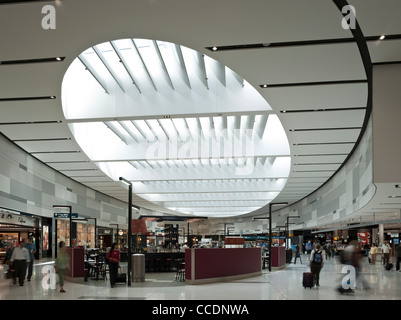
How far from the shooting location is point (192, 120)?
22.1 m

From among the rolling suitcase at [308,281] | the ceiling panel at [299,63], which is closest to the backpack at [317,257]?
the rolling suitcase at [308,281]

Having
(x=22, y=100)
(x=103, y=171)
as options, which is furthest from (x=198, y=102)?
(x=103, y=171)

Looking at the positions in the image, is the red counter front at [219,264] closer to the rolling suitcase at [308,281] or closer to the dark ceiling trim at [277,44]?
the rolling suitcase at [308,281]

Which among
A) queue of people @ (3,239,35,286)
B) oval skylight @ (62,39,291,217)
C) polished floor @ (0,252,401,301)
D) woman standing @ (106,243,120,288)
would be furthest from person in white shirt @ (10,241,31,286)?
oval skylight @ (62,39,291,217)

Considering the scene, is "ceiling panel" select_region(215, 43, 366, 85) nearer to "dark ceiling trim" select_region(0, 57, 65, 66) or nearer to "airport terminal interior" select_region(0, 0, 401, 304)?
"airport terminal interior" select_region(0, 0, 401, 304)

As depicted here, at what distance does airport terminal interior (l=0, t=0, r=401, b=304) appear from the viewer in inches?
385

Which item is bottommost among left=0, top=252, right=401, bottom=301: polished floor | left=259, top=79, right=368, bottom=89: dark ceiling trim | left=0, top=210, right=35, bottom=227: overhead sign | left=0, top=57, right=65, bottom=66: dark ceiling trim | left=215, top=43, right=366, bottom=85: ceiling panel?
left=0, top=252, right=401, bottom=301: polished floor

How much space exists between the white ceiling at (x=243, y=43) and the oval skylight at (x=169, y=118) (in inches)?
34.4

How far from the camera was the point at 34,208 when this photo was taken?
977 inches

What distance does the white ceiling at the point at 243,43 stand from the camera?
9.17m

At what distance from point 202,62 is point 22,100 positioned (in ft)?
18.1

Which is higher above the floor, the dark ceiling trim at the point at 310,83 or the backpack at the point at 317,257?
the dark ceiling trim at the point at 310,83

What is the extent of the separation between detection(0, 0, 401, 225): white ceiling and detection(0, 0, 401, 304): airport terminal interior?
4 centimetres

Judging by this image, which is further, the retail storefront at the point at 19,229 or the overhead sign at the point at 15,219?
the retail storefront at the point at 19,229
